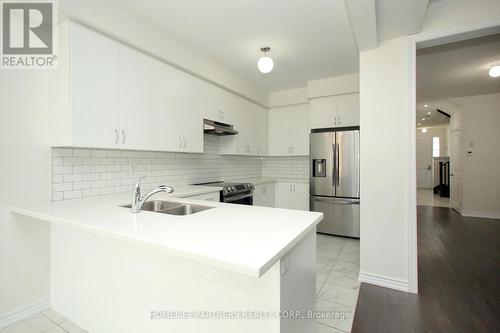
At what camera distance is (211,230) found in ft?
3.90

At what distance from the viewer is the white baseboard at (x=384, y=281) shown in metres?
2.31

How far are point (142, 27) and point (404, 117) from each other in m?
2.69

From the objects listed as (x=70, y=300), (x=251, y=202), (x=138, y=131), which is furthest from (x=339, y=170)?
(x=70, y=300)

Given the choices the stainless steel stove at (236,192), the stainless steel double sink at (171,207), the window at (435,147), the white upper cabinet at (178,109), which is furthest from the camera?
the window at (435,147)

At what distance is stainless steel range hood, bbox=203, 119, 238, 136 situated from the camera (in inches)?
131

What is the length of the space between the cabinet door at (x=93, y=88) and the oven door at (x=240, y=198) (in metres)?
1.59

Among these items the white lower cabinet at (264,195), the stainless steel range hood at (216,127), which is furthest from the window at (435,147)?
the stainless steel range hood at (216,127)

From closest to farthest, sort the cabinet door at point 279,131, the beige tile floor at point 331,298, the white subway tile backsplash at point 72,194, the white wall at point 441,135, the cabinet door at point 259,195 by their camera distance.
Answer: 1. the beige tile floor at point 331,298
2. the white subway tile backsplash at point 72,194
3. the cabinet door at point 259,195
4. the cabinet door at point 279,131
5. the white wall at point 441,135

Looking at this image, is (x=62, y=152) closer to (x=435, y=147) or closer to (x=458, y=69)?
(x=458, y=69)

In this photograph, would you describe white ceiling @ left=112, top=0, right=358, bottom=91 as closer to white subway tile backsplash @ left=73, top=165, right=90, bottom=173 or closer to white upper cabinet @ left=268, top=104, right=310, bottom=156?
white upper cabinet @ left=268, top=104, right=310, bottom=156

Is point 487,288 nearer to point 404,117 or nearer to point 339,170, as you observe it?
point 404,117

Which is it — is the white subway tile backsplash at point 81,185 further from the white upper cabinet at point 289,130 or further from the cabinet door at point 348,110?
the cabinet door at point 348,110

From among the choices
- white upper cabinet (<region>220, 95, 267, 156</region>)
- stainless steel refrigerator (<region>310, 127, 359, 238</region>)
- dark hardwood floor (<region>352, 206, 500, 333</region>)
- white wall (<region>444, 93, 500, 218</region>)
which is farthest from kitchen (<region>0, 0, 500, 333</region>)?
white wall (<region>444, 93, 500, 218</region>)

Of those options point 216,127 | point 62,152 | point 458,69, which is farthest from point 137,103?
point 458,69
